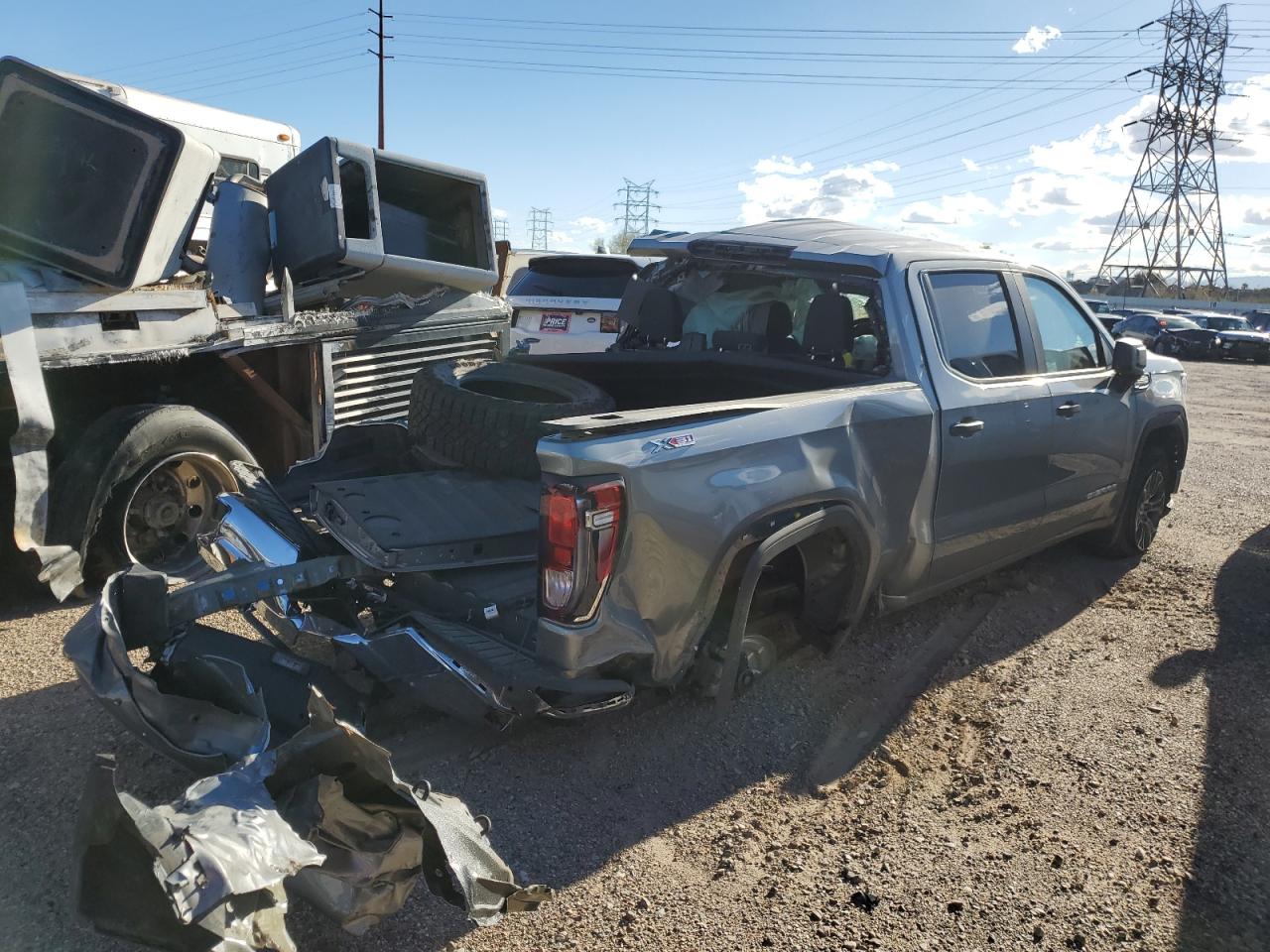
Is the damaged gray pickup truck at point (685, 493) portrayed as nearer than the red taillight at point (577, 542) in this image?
No

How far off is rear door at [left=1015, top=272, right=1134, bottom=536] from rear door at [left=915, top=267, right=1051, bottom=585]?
0.12 meters

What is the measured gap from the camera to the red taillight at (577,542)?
274 centimetres

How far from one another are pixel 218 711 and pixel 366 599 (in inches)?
33.6

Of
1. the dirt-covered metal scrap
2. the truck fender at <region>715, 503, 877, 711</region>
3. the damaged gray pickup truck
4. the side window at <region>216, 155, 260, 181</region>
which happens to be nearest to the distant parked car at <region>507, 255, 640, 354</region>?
the side window at <region>216, 155, 260, 181</region>

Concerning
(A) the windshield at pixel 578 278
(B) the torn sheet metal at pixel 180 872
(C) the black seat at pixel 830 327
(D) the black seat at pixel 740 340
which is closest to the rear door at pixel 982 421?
(C) the black seat at pixel 830 327

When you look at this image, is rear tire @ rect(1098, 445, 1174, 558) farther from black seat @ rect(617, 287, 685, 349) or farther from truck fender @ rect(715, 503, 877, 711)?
black seat @ rect(617, 287, 685, 349)

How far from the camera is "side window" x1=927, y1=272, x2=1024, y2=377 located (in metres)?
4.14

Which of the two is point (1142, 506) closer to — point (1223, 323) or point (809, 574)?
point (809, 574)

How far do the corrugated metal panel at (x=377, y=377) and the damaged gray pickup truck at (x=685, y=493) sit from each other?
135 cm

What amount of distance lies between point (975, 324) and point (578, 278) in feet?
17.4

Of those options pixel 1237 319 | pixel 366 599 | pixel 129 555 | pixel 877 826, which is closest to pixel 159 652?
pixel 366 599

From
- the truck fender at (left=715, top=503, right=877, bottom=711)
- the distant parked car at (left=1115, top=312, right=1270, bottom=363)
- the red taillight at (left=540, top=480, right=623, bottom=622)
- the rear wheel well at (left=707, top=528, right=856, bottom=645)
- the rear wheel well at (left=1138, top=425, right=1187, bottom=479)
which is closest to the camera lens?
the red taillight at (left=540, top=480, right=623, bottom=622)

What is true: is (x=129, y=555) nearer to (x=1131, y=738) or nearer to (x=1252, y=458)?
(x=1131, y=738)

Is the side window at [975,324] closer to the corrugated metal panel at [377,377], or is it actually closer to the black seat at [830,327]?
the black seat at [830,327]
